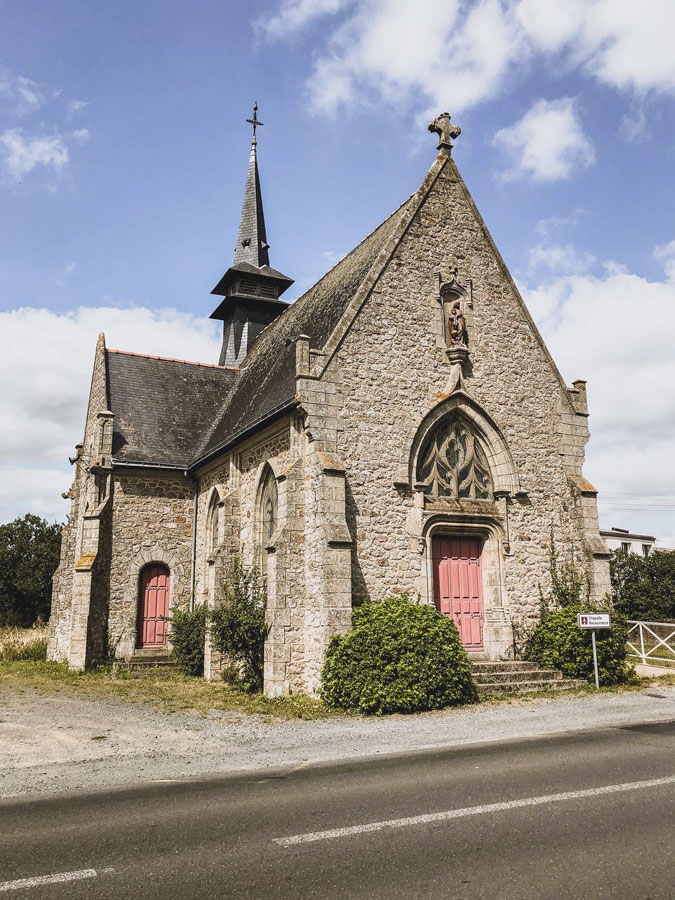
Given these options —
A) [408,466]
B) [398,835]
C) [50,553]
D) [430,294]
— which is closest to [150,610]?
[408,466]

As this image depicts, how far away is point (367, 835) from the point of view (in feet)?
15.7

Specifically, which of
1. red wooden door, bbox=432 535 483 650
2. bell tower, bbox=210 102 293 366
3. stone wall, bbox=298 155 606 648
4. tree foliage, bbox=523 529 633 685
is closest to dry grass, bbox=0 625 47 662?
bell tower, bbox=210 102 293 366

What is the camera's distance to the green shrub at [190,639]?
16.6 m

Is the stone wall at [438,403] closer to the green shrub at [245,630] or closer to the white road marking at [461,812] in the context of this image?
the green shrub at [245,630]

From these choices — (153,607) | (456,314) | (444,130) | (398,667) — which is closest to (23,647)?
(153,607)

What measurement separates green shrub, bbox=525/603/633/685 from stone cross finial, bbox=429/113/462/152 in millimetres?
10341

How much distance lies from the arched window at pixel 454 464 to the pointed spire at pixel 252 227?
15.1m

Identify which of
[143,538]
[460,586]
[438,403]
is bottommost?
[460,586]

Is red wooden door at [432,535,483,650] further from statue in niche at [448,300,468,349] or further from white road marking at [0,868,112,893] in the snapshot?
white road marking at [0,868,112,893]

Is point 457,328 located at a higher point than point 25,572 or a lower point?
higher

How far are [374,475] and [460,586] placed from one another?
116 inches

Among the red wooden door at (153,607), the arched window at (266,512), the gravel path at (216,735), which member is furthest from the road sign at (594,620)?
the red wooden door at (153,607)

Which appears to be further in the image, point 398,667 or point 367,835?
point 398,667

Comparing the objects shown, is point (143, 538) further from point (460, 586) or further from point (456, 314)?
point (456, 314)
